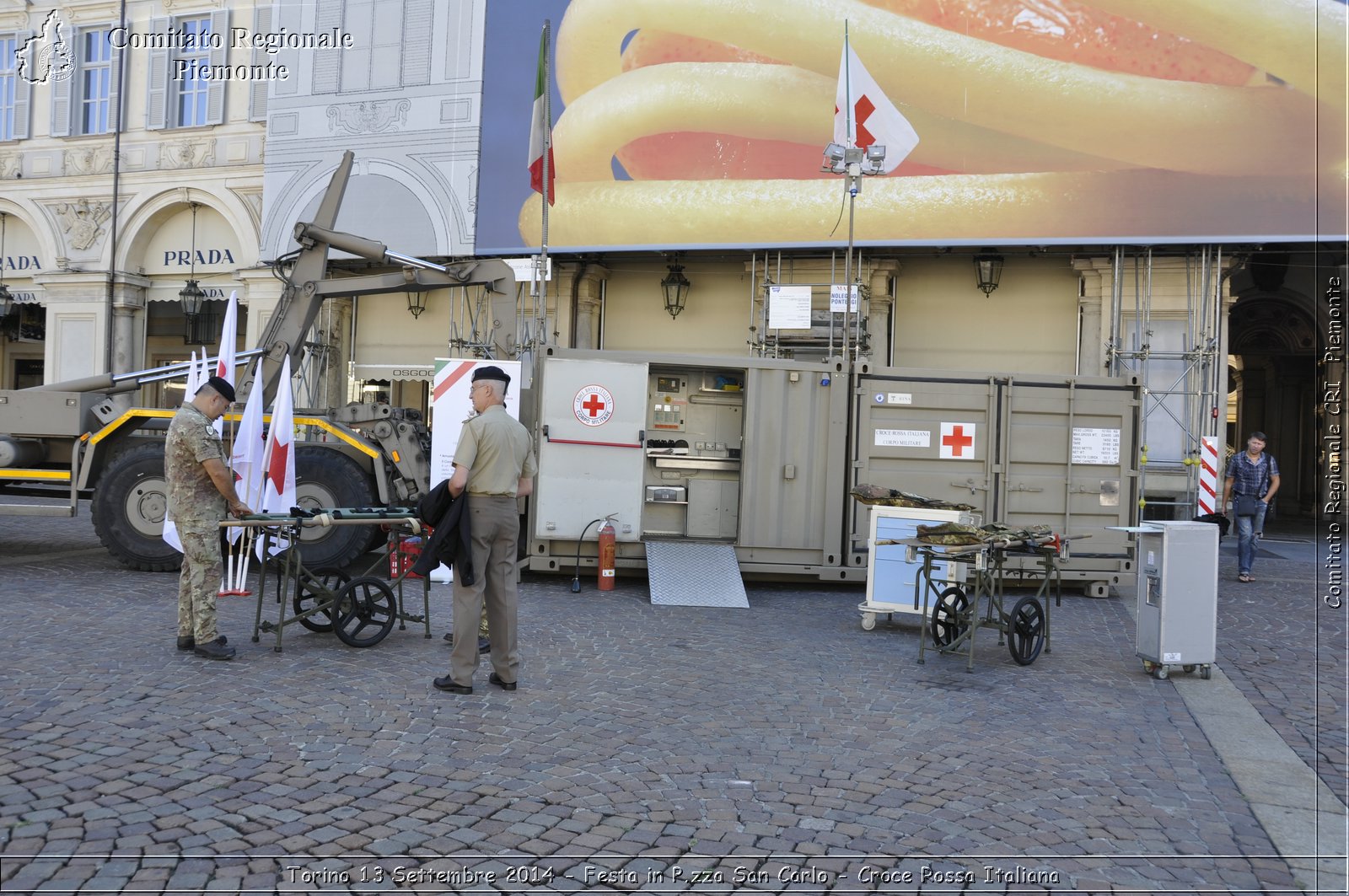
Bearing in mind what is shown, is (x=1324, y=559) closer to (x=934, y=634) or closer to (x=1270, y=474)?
(x=1270, y=474)

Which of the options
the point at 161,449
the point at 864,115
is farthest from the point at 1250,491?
the point at 161,449

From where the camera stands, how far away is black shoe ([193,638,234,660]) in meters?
6.28

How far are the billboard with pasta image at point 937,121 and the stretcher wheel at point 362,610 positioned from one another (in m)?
10.8

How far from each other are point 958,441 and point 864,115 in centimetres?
440

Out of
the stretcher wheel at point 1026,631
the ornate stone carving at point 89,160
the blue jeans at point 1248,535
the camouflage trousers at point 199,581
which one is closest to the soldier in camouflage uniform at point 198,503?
the camouflage trousers at point 199,581

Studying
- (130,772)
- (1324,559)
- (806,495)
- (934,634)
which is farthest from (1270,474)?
(130,772)

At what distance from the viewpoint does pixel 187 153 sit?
19.8 meters

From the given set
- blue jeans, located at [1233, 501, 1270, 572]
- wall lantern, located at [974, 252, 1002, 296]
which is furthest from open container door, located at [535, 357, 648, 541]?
wall lantern, located at [974, 252, 1002, 296]

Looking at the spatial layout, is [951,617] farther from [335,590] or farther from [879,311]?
[879,311]

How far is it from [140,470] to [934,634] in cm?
746

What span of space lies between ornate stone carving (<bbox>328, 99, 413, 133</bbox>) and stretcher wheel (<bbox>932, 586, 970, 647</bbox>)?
14.3 metres

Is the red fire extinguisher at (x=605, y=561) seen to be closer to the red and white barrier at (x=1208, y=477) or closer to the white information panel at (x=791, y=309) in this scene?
the white information panel at (x=791, y=309)

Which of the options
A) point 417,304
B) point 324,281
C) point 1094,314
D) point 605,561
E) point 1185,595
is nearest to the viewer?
point 1185,595

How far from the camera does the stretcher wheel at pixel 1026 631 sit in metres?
7.04
